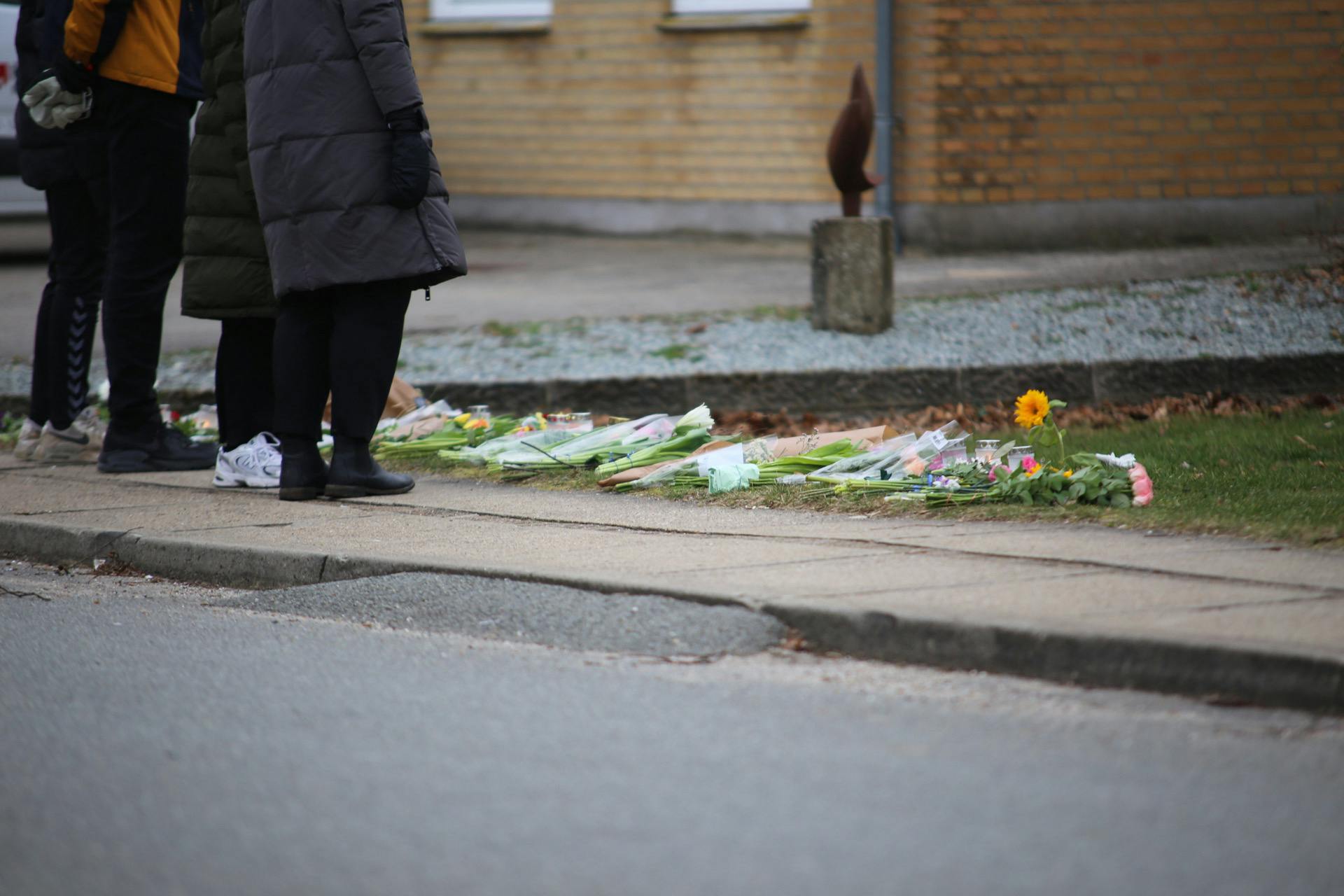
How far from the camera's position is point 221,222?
19.1 ft

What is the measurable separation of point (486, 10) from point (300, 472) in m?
9.58

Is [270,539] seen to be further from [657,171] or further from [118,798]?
[657,171]

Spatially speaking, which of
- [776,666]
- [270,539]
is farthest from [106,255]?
[776,666]

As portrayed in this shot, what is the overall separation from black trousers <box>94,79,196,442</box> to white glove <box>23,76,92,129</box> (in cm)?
6

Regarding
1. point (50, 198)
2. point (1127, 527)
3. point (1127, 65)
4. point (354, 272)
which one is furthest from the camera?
point (1127, 65)

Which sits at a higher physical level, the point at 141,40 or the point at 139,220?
the point at 141,40

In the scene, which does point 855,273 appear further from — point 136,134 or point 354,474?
point 136,134

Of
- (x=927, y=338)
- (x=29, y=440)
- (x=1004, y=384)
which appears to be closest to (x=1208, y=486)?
(x=1004, y=384)

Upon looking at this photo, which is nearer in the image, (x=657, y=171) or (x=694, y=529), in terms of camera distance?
(x=694, y=529)

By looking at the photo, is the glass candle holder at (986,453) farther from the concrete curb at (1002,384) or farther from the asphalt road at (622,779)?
the concrete curb at (1002,384)

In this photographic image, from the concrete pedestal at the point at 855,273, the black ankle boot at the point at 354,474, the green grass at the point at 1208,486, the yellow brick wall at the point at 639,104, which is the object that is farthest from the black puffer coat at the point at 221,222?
the yellow brick wall at the point at 639,104

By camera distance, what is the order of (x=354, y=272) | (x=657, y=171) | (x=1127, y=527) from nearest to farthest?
(x=1127, y=527)
(x=354, y=272)
(x=657, y=171)

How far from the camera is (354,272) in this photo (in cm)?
530

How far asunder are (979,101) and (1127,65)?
1.05 meters
